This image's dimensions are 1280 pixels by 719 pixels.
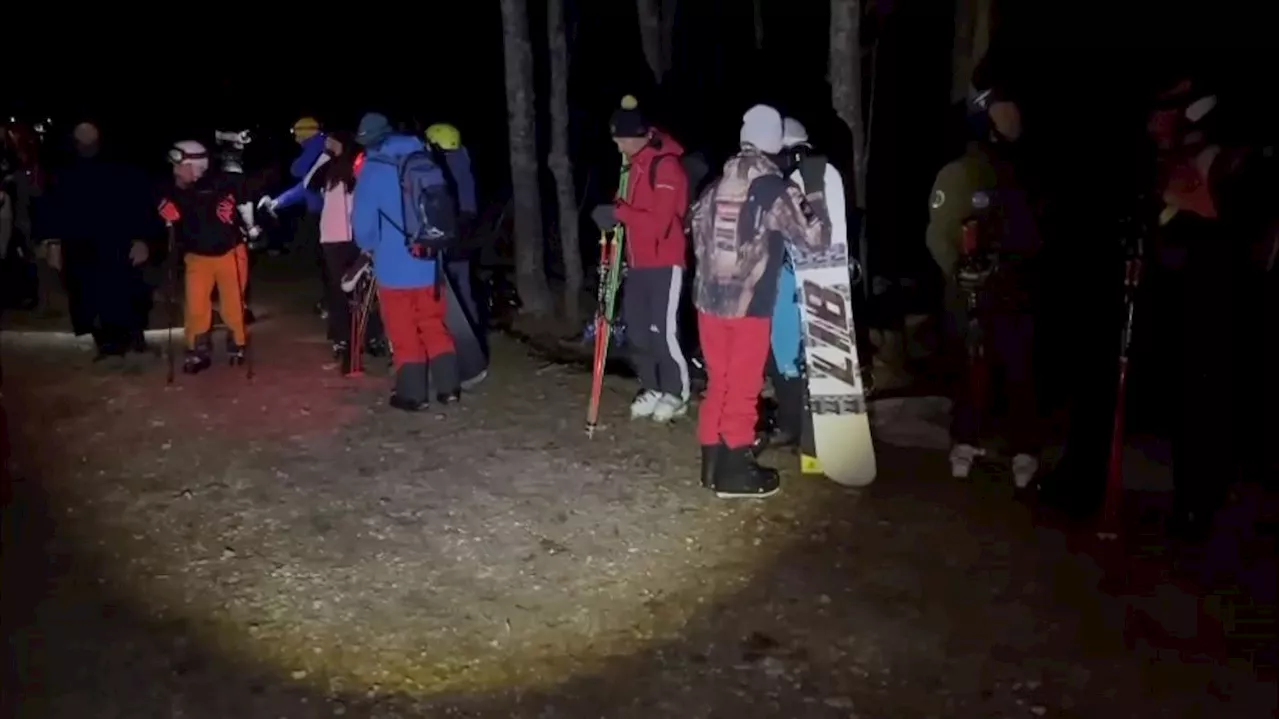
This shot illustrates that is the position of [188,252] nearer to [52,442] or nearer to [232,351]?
[232,351]

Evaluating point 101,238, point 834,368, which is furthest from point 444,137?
point 834,368

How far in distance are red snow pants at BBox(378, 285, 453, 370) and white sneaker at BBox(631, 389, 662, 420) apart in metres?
1.49

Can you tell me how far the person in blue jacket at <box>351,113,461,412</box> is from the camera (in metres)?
8.78

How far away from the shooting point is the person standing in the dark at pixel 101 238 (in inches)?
429

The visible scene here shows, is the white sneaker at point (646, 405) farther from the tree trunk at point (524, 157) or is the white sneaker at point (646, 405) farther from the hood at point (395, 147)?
the tree trunk at point (524, 157)

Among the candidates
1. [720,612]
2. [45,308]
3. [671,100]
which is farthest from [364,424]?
[671,100]

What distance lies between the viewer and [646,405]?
8867mm

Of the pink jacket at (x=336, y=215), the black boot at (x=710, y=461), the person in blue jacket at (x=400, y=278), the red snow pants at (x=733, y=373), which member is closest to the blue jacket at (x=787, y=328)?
the red snow pants at (x=733, y=373)

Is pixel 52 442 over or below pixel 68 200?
below

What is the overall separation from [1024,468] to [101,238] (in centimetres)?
821

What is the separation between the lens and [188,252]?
10156 mm

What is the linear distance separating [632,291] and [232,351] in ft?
13.1

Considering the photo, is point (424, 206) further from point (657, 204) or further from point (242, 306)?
point (242, 306)

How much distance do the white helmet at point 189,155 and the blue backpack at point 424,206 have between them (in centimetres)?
231
